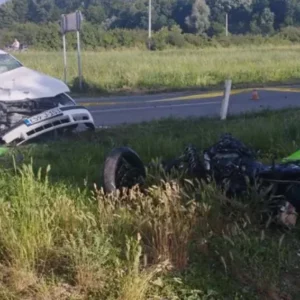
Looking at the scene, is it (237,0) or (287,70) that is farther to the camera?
(237,0)

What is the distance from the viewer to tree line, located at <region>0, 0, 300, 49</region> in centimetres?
8000

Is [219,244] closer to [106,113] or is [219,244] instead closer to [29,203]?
[29,203]

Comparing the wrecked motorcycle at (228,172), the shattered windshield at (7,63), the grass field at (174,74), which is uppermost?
the shattered windshield at (7,63)

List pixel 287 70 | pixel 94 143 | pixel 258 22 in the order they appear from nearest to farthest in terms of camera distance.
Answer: pixel 94 143, pixel 287 70, pixel 258 22

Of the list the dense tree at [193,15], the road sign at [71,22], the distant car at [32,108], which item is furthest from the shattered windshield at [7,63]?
the dense tree at [193,15]

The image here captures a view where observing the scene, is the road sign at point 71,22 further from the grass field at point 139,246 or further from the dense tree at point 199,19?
the dense tree at point 199,19

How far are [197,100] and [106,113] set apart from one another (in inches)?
149

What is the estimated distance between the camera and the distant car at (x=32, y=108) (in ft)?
31.8

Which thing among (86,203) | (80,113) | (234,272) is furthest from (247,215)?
(80,113)

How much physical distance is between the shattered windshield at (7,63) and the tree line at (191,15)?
207 ft

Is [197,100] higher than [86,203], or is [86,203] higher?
[86,203]

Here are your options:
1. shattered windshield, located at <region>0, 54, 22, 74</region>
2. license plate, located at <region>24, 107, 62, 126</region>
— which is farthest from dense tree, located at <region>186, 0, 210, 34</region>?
license plate, located at <region>24, 107, 62, 126</region>

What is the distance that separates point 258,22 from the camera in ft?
275

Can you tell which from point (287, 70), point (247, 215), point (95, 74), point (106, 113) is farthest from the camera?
point (287, 70)
